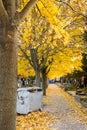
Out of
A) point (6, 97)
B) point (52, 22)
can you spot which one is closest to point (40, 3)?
point (52, 22)

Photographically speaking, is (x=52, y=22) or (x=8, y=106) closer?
(x=8, y=106)

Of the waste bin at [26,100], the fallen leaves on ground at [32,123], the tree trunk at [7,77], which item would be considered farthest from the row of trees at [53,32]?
the fallen leaves on ground at [32,123]

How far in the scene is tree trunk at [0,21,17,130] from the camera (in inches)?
247

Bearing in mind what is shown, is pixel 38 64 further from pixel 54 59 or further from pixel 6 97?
pixel 6 97

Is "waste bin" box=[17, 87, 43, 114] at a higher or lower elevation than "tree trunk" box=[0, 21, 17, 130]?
lower

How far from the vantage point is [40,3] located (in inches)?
309

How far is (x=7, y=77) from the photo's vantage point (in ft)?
20.8

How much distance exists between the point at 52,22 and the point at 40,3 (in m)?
0.59

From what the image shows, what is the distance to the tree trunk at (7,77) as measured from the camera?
6273 millimetres

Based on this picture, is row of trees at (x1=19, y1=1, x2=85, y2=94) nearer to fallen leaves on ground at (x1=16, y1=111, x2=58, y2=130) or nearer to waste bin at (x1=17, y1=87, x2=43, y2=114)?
waste bin at (x1=17, y1=87, x2=43, y2=114)

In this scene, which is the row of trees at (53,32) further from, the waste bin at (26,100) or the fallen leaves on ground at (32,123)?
the fallen leaves on ground at (32,123)

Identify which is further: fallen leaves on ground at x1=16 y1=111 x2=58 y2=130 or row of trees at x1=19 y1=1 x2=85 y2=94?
fallen leaves on ground at x1=16 y1=111 x2=58 y2=130

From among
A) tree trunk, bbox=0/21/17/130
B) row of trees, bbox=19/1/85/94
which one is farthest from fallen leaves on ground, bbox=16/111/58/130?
tree trunk, bbox=0/21/17/130

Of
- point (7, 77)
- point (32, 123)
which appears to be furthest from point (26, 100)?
point (7, 77)
